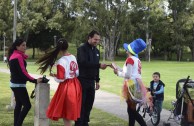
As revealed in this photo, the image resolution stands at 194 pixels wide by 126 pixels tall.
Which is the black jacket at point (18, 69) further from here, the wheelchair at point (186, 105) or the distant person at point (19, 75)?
the wheelchair at point (186, 105)

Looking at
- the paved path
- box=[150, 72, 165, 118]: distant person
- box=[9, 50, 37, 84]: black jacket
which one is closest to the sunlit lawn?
the paved path

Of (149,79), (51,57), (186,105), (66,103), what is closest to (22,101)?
(51,57)

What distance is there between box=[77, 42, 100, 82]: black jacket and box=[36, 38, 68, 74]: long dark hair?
0.63m

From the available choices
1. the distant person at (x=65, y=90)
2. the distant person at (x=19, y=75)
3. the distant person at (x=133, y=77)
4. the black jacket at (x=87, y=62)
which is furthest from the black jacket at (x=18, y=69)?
the distant person at (x=133, y=77)

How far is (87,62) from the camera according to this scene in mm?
7246

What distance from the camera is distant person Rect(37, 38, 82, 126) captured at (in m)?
6.48

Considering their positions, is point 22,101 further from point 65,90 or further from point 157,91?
point 157,91

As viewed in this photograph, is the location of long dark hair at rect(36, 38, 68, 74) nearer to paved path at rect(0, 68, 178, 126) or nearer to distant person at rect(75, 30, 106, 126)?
distant person at rect(75, 30, 106, 126)

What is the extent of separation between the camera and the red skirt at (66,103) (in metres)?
6.47

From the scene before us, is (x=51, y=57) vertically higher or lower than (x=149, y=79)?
higher

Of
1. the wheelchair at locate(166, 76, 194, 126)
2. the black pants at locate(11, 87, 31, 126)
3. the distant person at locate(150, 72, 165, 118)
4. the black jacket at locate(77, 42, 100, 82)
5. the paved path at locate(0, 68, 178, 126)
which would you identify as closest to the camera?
the black jacket at locate(77, 42, 100, 82)

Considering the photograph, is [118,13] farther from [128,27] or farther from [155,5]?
[155,5]

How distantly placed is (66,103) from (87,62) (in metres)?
1.05

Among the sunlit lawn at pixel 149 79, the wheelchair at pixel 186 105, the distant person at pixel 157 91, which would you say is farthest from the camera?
the sunlit lawn at pixel 149 79
